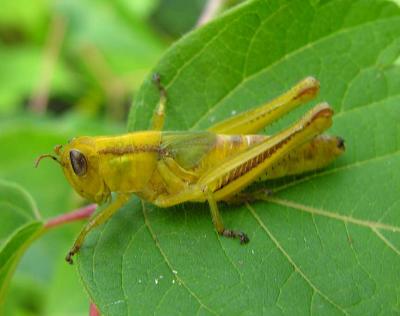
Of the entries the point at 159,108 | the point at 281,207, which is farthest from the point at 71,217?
the point at 281,207

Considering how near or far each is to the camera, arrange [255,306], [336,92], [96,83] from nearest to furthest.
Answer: [255,306] → [336,92] → [96,83]

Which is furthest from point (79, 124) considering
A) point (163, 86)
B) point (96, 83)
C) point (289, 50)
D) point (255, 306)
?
point (255, 306)

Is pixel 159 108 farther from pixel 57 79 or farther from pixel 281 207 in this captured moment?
pixel 57 79

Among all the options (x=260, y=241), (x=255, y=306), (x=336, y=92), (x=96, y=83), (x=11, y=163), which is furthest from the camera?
(x=96, y=83)

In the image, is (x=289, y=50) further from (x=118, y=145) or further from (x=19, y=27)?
(x=19, y=27)

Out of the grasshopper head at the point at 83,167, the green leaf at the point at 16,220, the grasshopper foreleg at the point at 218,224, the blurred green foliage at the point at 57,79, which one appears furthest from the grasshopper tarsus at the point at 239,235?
the blurred green foliage at the point at 57,79

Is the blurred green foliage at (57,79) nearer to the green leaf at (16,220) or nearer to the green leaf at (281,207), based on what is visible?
the green leaf at (16,220)

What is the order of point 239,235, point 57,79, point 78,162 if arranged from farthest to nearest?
point 57,79 → point 78,162 → point 239,235

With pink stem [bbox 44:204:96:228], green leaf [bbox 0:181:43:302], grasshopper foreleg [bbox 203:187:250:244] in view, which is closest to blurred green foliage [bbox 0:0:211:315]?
green leaf [bbox 0:181:43:302]

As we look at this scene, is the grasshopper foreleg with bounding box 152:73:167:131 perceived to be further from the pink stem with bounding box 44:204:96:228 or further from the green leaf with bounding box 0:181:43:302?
the green leaf with bounding box 0:181:43:302
